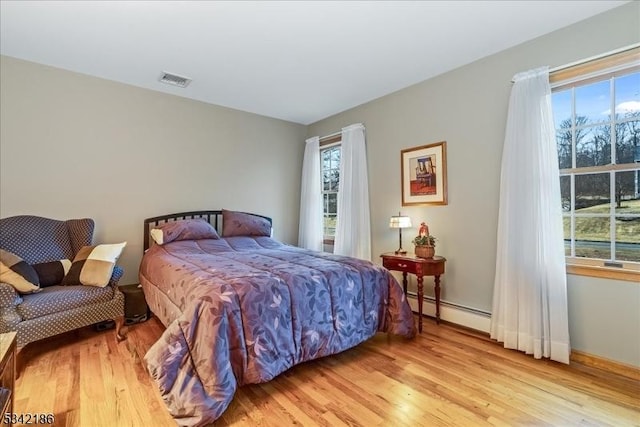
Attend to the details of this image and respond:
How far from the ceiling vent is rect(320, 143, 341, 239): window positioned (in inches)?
81.9

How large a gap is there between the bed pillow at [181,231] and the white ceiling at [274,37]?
5.19 ft

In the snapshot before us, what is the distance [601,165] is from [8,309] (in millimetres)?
4405

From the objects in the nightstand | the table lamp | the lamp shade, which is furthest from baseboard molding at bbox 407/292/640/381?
the lamp shade

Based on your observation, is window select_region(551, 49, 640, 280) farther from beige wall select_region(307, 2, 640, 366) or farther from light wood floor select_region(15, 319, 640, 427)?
light wood floor select_region(15, 319, 640, 427)

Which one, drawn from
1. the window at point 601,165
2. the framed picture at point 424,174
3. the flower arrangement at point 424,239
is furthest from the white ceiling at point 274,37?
the flower arrangement at point 424,239

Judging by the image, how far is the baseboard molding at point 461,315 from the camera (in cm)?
288

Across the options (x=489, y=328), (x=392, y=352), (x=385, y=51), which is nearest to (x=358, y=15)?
(x=385, y=51)

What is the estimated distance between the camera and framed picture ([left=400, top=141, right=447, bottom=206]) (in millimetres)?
3225

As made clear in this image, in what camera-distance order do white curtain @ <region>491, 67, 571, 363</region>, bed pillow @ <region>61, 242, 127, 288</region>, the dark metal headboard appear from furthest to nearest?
the dark metal headboard, bed pillow @ <region>61, 242, 127, 288</region>, white curtain @ <region>491, 67, 571, 363</region>

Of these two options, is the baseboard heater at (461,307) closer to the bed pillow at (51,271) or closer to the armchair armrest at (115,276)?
the armchair armrest at (115,276)

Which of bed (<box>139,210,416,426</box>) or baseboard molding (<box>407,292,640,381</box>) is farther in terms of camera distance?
baseboard molding (<box>407,292,640,381</box>)

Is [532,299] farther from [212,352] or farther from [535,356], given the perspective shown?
[212,352]

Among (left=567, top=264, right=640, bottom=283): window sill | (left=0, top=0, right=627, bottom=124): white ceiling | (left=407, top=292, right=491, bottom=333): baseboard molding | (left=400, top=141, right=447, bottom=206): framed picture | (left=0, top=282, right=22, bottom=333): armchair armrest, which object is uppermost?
(left=0, top=0, right=627, bottom=124): white ceiling

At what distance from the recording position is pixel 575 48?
2363mm
